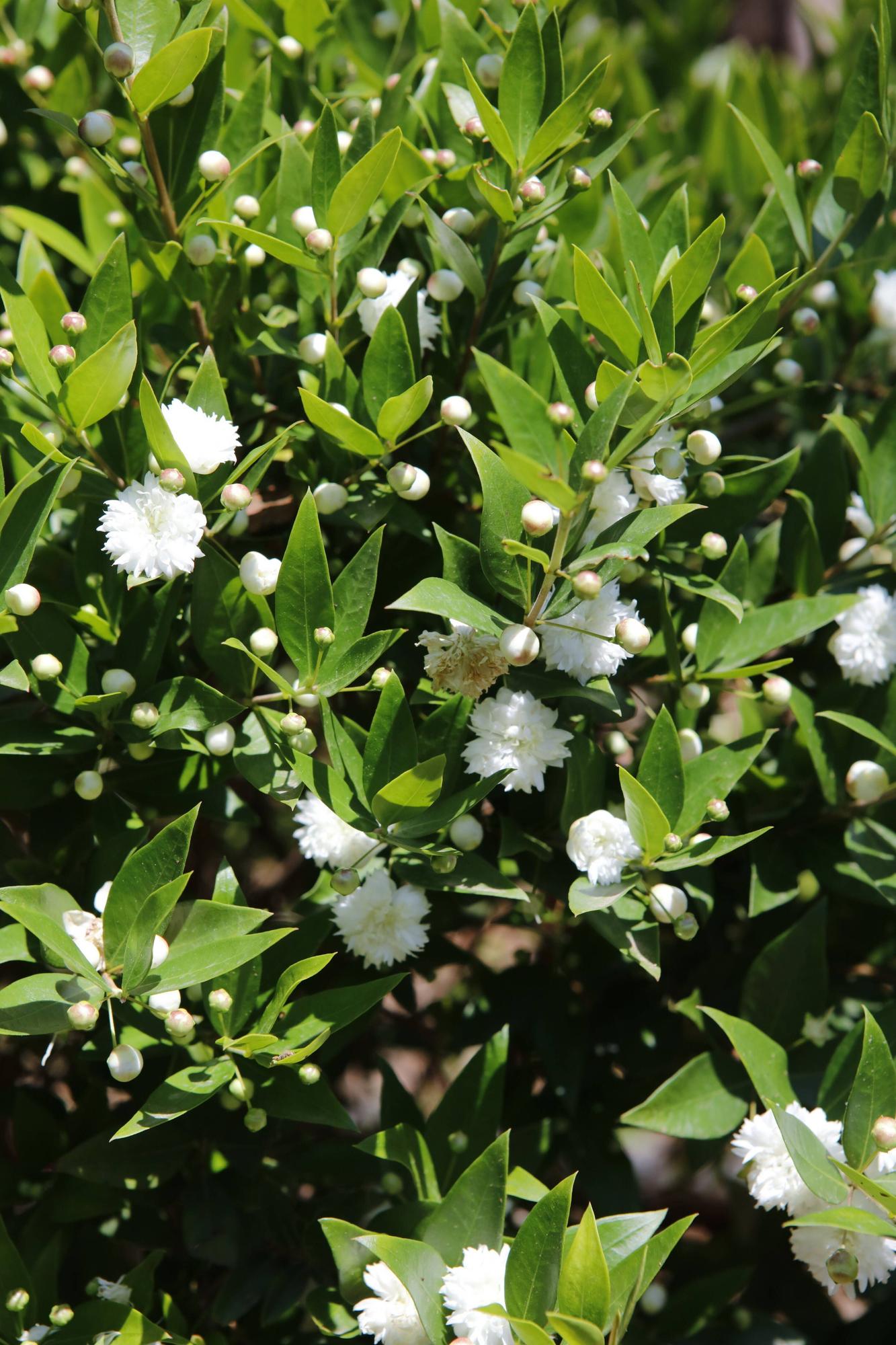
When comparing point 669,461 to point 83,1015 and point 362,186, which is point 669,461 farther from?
point 83,1015

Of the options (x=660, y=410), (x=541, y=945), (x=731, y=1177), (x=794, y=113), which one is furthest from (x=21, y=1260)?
(x=794, y=113)

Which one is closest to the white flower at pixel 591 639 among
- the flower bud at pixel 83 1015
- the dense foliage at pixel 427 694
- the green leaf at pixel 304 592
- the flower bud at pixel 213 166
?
the dense foliage at pixel 427 694

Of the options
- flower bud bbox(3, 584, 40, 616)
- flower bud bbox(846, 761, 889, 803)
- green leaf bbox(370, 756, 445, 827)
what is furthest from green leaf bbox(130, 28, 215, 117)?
flower bud bbox(846, 761, 889, 803)

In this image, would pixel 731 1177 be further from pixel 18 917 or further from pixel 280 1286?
pixel 18 917

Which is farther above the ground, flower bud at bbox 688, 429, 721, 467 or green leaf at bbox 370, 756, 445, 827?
flower bud at bbox 688, 429, 721, 467

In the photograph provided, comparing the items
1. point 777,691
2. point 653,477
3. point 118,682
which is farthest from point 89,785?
point 777,691

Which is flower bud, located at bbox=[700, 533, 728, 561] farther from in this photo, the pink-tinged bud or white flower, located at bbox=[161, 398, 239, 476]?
white flower, located at bbox=[161, 398, 239, 476]

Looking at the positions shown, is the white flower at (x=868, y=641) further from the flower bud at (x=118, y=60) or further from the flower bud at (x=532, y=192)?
the flower bud at (x=118, y=60)
